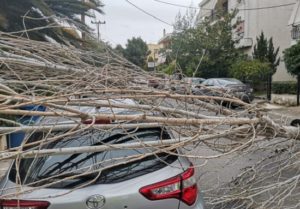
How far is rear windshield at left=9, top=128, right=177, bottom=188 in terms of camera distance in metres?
2.84

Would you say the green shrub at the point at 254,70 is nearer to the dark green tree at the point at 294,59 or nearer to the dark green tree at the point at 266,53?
the dark green tree at the point at 266,53

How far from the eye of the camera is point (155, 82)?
14.2 feet

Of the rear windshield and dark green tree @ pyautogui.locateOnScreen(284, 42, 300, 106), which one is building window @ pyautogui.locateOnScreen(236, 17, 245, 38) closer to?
dark green tree @ pyautogui.locateOnScreen(284, 42, 300, 106)

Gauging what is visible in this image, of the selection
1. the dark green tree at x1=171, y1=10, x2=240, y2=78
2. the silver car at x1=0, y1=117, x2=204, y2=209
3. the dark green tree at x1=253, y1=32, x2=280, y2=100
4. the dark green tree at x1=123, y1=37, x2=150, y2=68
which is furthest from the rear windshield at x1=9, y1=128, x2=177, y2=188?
the dark green tree at x1=171, y1=10, x2=240, y2=78

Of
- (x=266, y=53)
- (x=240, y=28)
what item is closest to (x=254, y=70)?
(x=266, y=53)

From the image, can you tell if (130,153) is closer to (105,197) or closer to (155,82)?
(105,197)

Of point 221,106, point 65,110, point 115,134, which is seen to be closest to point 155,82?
point 221,106

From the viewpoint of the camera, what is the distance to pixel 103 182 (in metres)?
2.80

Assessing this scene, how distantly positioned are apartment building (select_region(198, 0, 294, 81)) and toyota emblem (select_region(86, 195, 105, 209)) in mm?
23681

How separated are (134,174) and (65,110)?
752mm

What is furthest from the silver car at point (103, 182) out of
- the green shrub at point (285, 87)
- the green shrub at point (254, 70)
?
the green shrub at point (254, 70)

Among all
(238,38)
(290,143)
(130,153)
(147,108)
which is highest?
(238,38)

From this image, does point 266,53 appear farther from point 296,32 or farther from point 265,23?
point 265,23

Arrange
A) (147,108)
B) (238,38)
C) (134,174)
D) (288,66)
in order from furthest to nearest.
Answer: (238,38) < (288,66) < (147,108) < (134,174)
